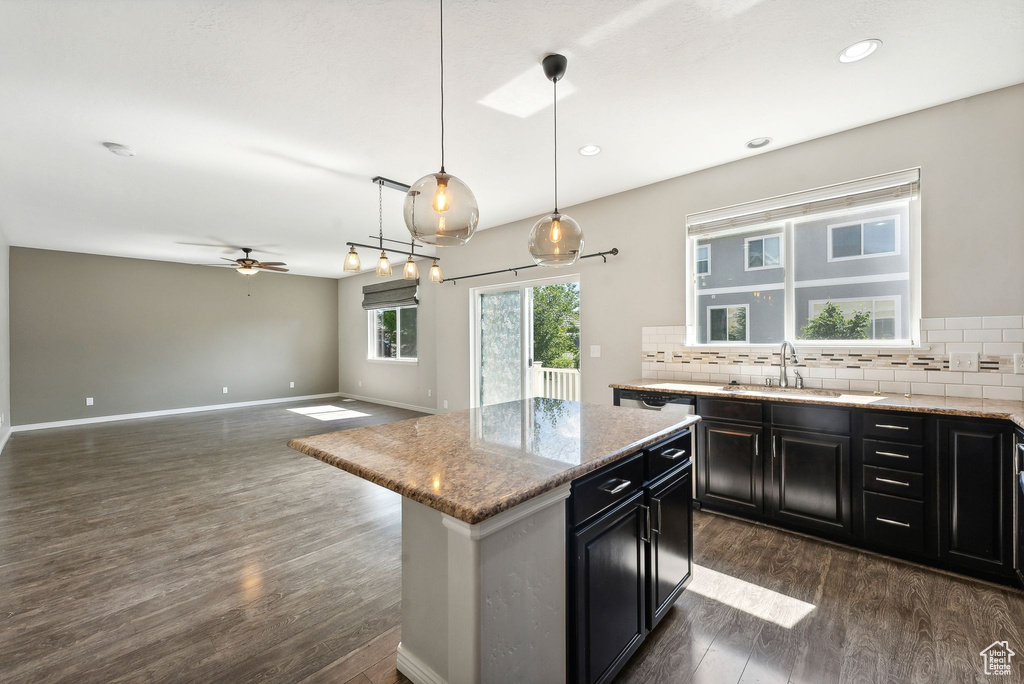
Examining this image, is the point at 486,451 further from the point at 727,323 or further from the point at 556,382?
the point at 556,382

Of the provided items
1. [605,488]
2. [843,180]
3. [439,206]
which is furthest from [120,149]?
[843,180]

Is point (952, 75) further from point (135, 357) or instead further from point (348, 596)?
point (135, 357)

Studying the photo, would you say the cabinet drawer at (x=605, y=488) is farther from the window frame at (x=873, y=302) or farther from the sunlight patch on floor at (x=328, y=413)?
the sunlight patch on floor at (x=328, y=413)

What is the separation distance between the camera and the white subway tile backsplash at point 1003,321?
2449 millimetres

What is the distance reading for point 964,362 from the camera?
102 inches

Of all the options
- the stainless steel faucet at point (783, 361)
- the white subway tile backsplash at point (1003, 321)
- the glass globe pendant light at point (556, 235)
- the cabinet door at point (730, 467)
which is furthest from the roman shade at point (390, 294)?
the white subway tile backsplash at point (1003, 321)

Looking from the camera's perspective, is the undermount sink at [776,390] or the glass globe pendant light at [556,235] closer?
the glass globe pendant light at [556,235]

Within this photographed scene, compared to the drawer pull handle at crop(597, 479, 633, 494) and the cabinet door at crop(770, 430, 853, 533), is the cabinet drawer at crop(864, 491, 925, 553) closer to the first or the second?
the cabinet door at crop(770, 430, 853, 533)

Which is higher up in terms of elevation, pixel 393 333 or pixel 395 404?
pixel 393 333

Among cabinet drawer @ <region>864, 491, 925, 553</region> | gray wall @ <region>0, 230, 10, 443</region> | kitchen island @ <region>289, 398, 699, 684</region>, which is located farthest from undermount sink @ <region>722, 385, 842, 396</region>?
gray wall @ <region>0, 230, 10, 443</region>

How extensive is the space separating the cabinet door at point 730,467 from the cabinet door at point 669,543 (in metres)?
1.10

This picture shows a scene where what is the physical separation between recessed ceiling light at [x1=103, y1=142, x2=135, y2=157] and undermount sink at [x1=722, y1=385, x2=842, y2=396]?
15.6 feet

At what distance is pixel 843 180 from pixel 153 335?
31.5ft

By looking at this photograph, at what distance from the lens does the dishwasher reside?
312cm
